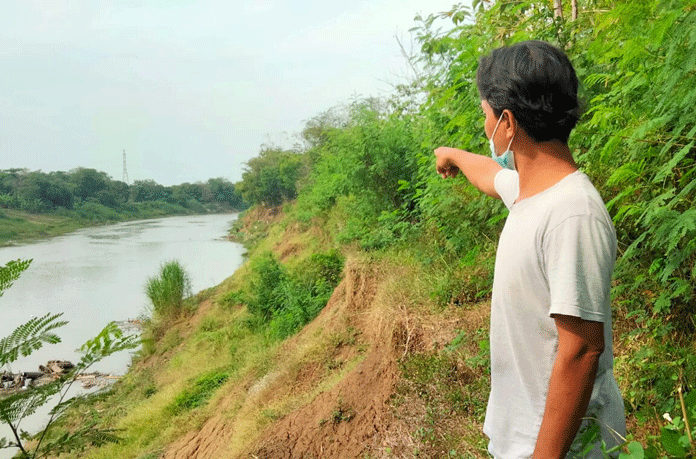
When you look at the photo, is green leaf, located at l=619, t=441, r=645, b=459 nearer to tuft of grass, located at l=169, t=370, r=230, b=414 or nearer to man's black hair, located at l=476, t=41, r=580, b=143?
man's black hair, located at l=476, t=41, r=580, b=143

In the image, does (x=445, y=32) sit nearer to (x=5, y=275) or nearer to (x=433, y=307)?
(x=433, y=307)

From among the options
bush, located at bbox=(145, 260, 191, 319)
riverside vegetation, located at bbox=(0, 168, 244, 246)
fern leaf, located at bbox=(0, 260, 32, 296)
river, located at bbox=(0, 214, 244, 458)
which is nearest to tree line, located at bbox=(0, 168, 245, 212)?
riverside vegetation, located at bbox=(0, 168, 244, 246)

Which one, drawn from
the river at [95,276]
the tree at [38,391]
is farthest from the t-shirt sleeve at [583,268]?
the river at [95,276]

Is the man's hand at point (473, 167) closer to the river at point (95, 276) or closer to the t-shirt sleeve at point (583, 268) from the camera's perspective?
the t-shirt sleeve at point (583, 268)

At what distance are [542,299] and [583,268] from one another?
0.50 ft

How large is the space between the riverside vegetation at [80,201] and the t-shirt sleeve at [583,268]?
154 ft

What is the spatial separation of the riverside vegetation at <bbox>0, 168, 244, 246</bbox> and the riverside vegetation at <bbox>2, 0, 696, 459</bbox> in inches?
1536

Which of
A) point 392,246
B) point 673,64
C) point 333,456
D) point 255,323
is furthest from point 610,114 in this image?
point 255,323

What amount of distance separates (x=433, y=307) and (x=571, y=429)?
12.3 feet

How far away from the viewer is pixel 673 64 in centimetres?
201

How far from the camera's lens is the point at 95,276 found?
34438 mm

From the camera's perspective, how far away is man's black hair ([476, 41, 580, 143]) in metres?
1.13

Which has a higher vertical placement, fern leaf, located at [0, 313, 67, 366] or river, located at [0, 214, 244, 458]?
fern leaf, located at [0, 313, 67, 366]

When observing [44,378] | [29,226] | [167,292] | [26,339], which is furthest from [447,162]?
[29,226]
